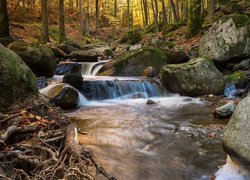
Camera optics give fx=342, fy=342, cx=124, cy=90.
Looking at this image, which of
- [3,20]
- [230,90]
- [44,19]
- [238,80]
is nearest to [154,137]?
[230,90]

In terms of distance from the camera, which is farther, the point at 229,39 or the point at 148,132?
the point at 229,39

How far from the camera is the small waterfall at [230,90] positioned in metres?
11.0

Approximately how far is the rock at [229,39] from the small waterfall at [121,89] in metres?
2.95

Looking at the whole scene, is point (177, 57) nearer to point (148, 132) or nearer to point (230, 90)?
point (230, 90)

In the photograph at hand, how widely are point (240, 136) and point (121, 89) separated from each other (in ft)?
25.0

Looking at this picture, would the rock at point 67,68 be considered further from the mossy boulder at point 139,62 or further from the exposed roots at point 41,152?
the exposed roots at point 41,152

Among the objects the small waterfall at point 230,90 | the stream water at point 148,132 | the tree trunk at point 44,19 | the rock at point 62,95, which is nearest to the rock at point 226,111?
the stream water at point 148,132

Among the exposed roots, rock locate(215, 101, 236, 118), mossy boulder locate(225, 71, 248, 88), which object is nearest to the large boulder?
the exposed roots

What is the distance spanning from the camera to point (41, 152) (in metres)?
3.92

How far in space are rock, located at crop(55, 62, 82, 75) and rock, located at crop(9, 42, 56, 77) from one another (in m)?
1.35

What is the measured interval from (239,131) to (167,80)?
746 cm

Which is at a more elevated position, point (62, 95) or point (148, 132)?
point (62, 95)

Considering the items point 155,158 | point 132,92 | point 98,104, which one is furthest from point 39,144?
point 132,92

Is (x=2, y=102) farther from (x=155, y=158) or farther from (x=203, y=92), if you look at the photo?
(x=203, y=92)
